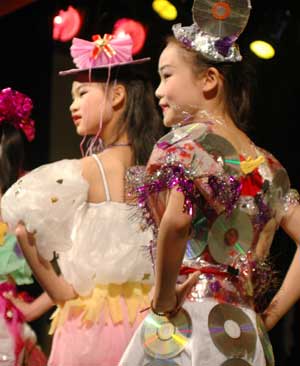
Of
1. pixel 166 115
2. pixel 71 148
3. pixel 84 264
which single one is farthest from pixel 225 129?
pixel 71 148

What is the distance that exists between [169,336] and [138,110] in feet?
3.65

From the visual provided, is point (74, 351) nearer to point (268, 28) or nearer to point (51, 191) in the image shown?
point (51, 191)

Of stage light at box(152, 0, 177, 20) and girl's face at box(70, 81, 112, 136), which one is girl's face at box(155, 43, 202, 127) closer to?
girl's face at box(70, 81, 112, 136)

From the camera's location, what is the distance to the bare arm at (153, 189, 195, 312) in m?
1.88

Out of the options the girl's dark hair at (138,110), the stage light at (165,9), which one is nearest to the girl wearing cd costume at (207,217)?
the girl's dark hair at (138,110)

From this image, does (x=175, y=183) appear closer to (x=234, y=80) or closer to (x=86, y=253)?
(x=234, y=80)

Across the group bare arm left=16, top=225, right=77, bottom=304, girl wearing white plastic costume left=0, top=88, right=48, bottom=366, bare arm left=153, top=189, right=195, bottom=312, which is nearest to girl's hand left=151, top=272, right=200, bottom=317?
bare arm left=153, top=189, right=195, bottom=312

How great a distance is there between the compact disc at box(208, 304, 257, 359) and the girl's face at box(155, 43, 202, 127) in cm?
51

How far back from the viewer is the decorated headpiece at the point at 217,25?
2158mm

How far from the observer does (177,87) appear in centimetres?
219

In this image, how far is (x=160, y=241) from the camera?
6.23 feet

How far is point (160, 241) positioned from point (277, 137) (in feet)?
5.36

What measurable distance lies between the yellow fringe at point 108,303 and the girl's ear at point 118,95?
0.62 metres

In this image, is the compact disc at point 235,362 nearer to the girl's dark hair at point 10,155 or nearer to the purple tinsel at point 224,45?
the purple tinsel at point 224,45
